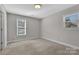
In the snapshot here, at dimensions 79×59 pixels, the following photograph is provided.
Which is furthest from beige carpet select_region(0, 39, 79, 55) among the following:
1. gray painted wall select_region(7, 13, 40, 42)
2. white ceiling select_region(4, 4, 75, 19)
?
white ceiling select_region(4, 4, 75, 19)

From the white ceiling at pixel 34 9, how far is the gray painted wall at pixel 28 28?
8 centimetres

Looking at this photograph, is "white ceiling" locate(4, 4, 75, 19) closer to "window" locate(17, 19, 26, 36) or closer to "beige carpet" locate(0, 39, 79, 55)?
"window" locate(17, 19, 26, 36)

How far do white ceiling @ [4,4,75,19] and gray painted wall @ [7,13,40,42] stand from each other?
0.26ft

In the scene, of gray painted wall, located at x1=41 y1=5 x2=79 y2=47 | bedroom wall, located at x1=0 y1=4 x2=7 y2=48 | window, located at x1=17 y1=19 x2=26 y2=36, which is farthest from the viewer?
gray painted wall, located at x1=41 y1=5 x2=79 y2=47

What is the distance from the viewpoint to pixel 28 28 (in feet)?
4.71

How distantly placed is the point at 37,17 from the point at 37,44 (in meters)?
0.50

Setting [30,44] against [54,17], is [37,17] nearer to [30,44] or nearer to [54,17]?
[54,17]

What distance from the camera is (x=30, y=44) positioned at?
4.58 feet

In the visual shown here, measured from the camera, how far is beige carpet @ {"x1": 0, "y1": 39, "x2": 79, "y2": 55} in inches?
51.8

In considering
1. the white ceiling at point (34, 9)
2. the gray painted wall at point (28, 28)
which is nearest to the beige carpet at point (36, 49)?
the gray painted wall at point (28, 28)

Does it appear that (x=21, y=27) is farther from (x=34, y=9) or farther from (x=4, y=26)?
(x=34, y=9)

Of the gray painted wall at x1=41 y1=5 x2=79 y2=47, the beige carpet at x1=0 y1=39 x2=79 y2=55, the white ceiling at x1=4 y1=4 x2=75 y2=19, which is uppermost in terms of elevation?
the white ceiling at x1=4 y1=4 x2=75 y2=19

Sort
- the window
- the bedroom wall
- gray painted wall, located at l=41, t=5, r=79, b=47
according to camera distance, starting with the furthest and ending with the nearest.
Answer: gray painted wall, located at l=41, t=5, r=79, b=47
the window
the bedroom wall
